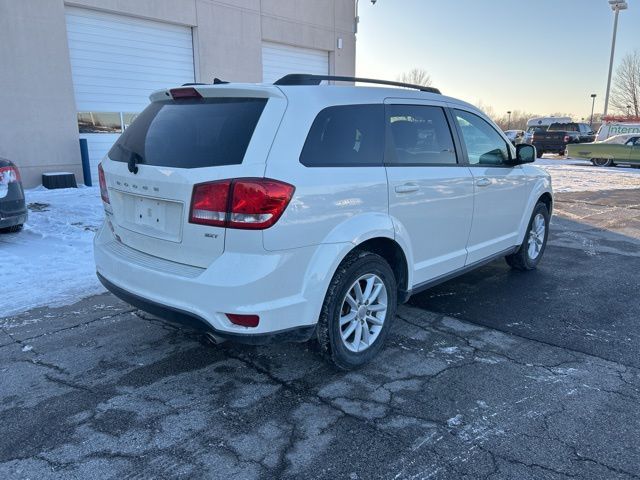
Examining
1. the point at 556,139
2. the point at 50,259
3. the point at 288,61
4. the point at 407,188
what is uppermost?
the point at 288,61

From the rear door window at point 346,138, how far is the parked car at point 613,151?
21.9 meters

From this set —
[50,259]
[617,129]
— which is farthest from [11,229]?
[617,129]

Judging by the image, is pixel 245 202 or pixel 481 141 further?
pixel 481 141

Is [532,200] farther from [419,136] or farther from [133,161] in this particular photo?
[133,161]

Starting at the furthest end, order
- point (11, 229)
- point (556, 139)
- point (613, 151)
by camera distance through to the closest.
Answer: point (556, 139), point (613, 151), point (11, 229)

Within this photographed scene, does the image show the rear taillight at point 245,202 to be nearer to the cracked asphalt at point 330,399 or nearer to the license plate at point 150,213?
the license plate at point 150,213

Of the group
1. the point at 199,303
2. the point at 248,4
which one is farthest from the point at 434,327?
the point at 248,4

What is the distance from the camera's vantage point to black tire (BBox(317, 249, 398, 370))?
122 inches

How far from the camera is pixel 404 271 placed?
374 cm

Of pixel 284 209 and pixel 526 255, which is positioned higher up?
pixel 284 209

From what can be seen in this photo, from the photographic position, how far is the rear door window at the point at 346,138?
2.98 m

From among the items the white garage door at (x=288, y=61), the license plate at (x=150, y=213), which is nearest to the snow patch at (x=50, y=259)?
the license plate at (x=150, y=213)

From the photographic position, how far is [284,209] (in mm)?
2703

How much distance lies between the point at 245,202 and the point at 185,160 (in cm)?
54
